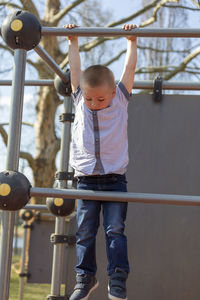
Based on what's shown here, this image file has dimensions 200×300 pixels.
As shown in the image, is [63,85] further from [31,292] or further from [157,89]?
[31,292]

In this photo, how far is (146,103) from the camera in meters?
2.75

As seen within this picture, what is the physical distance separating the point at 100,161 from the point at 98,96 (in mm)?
256

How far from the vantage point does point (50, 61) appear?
2.33 meters

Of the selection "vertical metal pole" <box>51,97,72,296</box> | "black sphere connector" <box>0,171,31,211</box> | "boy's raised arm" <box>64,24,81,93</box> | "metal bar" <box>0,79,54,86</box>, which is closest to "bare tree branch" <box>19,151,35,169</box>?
"metal bar" <box>0,79,54,86</box>

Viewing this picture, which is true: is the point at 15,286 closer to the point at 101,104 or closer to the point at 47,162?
the point at 47,162

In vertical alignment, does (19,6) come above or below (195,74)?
above

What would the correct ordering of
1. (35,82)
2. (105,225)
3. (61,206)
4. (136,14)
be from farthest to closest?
(136,14), (35,82), (61,206), (105,225)

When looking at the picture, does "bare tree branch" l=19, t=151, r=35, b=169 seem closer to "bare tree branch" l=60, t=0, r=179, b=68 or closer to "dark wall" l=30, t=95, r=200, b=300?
"bare tree branch" l=60, t=0, r=179, b=68

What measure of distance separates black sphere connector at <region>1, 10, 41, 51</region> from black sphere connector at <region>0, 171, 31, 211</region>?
51 centimetres

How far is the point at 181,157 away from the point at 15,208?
4.14ft

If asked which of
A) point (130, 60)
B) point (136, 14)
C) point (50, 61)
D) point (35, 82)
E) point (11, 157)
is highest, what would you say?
point (136, 14)

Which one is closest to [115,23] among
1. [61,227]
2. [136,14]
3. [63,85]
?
[136,14]

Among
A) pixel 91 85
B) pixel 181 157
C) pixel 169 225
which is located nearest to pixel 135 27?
pixel 91 85

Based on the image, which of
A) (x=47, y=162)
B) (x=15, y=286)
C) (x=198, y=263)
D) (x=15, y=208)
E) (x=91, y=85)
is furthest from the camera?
(x=47, y=162)
